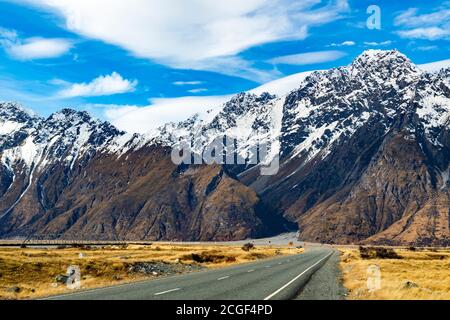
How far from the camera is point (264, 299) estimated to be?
21766 mm

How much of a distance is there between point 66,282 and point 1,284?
4.45 meters

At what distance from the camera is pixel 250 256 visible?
8562 centimetres

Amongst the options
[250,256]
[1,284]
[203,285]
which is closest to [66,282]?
[1,284]

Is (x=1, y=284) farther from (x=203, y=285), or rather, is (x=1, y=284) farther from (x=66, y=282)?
(x=203, y=285)
